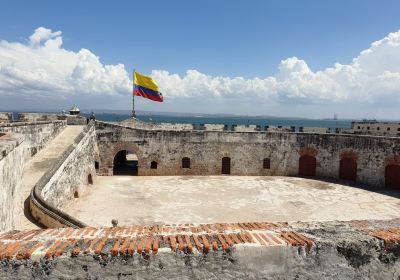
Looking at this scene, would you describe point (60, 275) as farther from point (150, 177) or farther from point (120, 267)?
point (150, 177)

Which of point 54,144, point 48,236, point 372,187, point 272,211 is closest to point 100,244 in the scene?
point 48,236

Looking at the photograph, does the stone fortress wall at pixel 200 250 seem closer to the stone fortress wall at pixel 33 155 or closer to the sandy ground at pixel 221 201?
the stone fortress wall at pixel 33 155

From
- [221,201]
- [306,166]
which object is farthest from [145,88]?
[306,166]

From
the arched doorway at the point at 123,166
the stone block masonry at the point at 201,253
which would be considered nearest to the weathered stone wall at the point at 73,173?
the arched doorway at the point at 123,166

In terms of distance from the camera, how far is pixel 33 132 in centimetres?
1398

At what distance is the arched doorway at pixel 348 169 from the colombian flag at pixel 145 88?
14.7 metres

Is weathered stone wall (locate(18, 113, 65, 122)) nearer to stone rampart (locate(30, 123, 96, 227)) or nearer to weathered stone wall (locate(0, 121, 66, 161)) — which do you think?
stone rampart (locate(30, 123, 96, 227))

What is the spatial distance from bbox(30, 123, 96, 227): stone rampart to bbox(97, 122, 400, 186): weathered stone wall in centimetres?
202

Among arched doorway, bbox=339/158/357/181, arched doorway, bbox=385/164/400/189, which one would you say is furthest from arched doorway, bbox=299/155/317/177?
arched doorway, bbox=385/164/400/189

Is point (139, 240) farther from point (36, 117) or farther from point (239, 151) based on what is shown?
point (36, 117)

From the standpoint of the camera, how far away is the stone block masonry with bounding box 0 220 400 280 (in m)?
2.91

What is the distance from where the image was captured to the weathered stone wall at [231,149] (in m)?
20.9

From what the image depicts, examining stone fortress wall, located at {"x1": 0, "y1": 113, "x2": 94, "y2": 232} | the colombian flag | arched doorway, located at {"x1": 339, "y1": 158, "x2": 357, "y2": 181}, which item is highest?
the colombian flag

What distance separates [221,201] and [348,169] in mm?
10701
